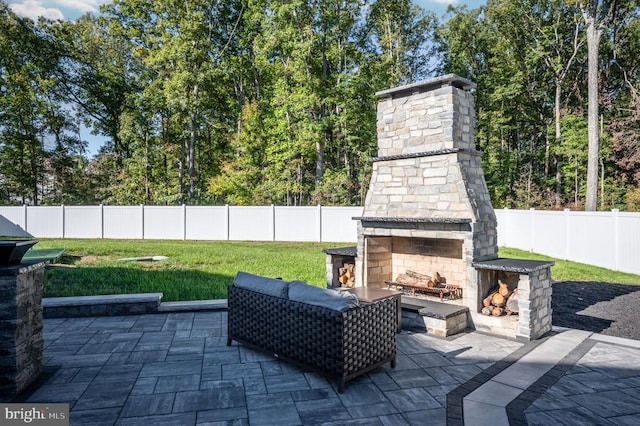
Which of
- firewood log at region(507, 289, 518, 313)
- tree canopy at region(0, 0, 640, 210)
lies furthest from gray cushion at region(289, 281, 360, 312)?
tree canopy at region(0, 0, 640, 210)

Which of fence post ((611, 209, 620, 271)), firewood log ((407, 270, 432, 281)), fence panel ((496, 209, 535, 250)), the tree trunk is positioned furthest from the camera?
fence panel ((496, 209, 535, 250))

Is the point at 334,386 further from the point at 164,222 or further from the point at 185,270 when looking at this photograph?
the point at 164,222

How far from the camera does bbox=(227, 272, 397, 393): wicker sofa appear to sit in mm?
3295

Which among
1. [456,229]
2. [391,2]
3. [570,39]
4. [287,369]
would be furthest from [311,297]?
[570,39]

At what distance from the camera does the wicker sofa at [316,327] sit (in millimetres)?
3295

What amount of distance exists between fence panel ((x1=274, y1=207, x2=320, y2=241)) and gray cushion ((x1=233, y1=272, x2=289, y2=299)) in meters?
11.0

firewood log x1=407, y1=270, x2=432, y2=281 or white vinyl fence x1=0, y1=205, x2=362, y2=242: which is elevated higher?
white vinyl fence x1=0, y1=205, x2=362, y2=242

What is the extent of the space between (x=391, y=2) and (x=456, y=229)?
1886 centimetres

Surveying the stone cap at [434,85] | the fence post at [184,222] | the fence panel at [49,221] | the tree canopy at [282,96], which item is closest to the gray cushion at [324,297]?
the stone cap at [434,85]

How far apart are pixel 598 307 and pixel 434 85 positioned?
188 inches

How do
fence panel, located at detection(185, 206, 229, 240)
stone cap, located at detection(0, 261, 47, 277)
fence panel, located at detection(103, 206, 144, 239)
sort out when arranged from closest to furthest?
1. stone cap, located at detection(0, 261, 47, 277)
2. fence panel, located at detection(185, 206, 229, 240)
3. fence panel, located at detection(103, 206, 144, 239)

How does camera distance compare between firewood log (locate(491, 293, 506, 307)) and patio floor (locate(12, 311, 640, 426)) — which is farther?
firewood log (locate(491, 293, 506, 307))

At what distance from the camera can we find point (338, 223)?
1514cm

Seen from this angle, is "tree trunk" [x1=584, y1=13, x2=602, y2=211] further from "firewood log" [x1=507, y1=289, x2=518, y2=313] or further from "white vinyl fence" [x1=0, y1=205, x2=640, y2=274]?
"firewood log" [x1=507, y1=289, x2=518, y2=313]
